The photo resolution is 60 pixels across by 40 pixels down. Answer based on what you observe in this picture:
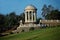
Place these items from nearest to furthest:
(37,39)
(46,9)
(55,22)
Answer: (37,39)
(55,22)
(46,9)

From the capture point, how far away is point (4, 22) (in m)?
74.1

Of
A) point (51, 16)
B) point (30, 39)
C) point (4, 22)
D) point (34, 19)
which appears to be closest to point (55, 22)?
point (34, 19)

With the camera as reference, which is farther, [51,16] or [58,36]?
[51,16]

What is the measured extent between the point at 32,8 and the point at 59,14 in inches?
569

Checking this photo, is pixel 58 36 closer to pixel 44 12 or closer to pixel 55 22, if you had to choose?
pixel 55 22

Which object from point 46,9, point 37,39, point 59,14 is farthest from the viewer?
point 46,9

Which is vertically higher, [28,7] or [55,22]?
[28,7]

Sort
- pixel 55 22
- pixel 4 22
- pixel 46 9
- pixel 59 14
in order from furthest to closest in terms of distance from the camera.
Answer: pixel 46 9, pixel 4 22, pixel 59 14, pixel 55 22

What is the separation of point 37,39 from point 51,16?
151 feet

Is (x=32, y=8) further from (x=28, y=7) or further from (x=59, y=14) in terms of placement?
(x=59, y=14)

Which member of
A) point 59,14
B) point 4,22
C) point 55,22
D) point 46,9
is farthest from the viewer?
point 46,9

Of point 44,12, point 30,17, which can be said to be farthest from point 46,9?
point 30,17

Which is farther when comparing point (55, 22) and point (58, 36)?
point (55, 22)

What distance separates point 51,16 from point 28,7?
14.0m
